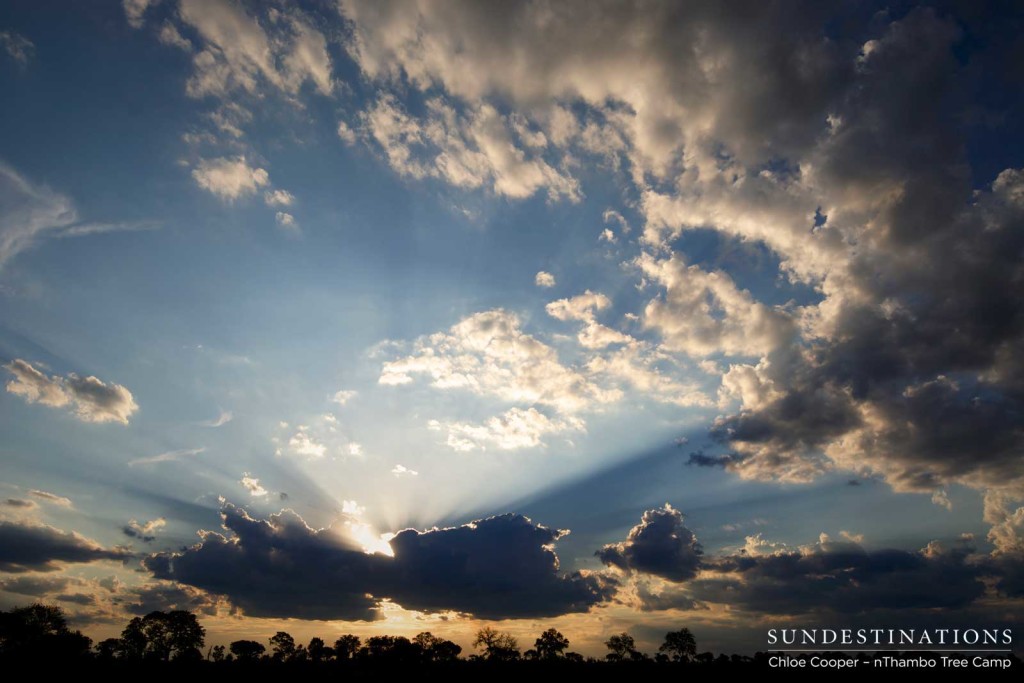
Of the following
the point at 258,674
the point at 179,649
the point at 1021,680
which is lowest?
the point at 179,649

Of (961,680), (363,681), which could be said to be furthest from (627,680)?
(961,680)

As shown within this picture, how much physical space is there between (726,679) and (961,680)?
7251cm

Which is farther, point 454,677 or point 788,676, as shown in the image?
point 788,676

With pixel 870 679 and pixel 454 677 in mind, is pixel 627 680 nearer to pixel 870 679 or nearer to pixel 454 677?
pixel 454 677

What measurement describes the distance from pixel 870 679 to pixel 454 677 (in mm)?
130463

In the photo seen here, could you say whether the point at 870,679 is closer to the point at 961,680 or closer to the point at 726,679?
the point at 961,680

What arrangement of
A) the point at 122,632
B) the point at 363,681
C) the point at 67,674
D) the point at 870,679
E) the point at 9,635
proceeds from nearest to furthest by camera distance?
the point at 67,674 → the point at 363,681 → the point at 870,679 → the point at 9,635 → the point at 122,632

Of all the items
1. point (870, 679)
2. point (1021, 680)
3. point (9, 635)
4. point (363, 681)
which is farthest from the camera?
point (9, 635)

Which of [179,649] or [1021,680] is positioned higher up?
[1021,680]

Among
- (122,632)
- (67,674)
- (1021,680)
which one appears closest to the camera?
(67,674)

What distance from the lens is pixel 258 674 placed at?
134500 mm

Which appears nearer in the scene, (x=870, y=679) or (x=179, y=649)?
(x=870, y=679)

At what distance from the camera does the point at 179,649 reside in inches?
7766

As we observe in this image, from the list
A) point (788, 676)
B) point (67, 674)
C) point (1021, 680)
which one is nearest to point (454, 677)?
point (67, 674)
